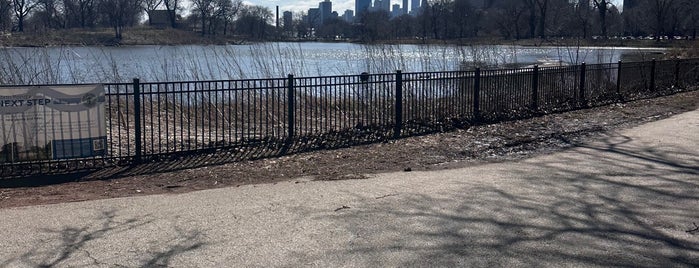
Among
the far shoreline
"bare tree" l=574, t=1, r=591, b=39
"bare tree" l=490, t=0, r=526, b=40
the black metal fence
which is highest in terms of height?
"bare tree" l=490, t=0, r=526, b=40

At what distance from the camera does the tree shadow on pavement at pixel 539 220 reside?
498 centimetres

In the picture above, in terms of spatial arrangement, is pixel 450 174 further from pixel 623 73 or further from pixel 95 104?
pixel 623 73

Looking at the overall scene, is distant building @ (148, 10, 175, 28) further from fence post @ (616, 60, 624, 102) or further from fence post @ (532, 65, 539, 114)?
fence post @ (532, 65, 539, 114)

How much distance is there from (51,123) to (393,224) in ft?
15.9

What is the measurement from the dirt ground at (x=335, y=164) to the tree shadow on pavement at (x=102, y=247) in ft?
4.52

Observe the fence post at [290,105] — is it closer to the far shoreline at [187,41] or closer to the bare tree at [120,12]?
the far shoreline at [187,41]

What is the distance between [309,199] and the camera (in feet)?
22.3

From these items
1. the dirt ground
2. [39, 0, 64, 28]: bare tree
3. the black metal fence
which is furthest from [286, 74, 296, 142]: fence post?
[39, 0, 64, 28]: bare tree

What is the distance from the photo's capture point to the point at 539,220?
594 centimetres

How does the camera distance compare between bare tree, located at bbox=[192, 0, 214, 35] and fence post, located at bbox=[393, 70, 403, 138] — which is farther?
bare tree, located at bbox=[192, 0, 214, 35]

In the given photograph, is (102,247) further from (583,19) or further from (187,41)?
(583,19)

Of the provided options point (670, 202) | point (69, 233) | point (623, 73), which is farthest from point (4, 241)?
point (623, 73)

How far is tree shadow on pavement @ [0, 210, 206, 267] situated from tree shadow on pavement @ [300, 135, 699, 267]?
1.08m

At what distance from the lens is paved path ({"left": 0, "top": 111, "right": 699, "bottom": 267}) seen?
4.95 metres
